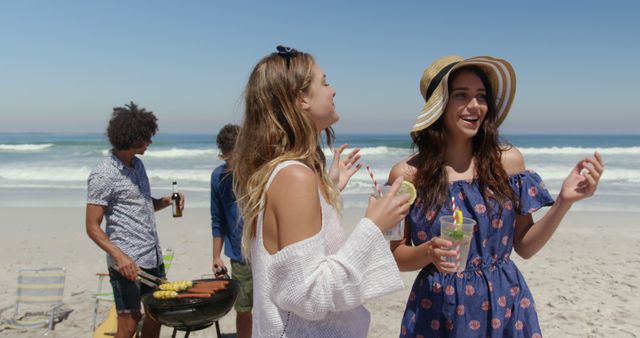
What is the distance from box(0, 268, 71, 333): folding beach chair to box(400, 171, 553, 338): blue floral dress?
449cm

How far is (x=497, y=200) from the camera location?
2.29 m

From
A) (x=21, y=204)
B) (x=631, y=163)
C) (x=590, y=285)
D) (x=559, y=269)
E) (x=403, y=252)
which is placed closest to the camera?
(x=403, y=252)

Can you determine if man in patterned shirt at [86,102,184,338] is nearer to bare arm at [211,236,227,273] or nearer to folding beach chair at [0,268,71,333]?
bare arm at [211,236,227,273]

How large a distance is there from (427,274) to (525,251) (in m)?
0.55

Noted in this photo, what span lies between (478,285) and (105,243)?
273 centimetres

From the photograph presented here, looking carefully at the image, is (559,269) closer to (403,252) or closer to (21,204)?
(403,252)

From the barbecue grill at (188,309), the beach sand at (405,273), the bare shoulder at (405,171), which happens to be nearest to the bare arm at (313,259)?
the bare shoulder at (405,171)

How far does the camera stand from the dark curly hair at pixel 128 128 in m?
3.82

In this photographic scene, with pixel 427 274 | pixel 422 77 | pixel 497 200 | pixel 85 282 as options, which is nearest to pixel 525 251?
pixel 497 200

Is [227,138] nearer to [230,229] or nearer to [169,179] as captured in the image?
[230,229]

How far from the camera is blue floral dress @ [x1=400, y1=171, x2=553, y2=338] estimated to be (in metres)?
2.20

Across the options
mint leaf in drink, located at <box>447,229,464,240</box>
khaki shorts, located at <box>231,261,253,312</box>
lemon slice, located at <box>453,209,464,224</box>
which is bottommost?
khaki shorts, located at <box>231,261,253,312</box>

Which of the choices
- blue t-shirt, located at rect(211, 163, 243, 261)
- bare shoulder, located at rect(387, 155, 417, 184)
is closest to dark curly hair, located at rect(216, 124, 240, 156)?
blue t-shirt, located at rect(211, 163, 243, 261)

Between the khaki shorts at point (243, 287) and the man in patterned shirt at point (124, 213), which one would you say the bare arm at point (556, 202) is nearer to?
the khaki shorts at point (243, 287)
